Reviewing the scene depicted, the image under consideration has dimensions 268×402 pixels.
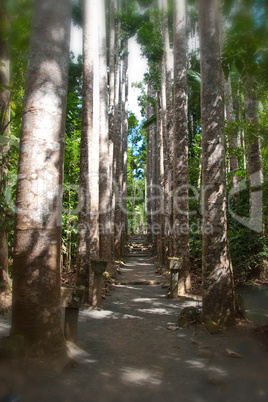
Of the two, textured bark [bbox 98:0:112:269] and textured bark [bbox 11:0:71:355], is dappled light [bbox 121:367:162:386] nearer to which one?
textured bark [bbox 11:0:71:355]

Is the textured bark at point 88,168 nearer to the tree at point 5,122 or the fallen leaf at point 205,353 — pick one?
the tree at point 5,122

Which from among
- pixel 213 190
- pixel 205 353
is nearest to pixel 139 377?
pixel 205 353

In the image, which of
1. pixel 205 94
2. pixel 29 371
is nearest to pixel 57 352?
pixel 29 371

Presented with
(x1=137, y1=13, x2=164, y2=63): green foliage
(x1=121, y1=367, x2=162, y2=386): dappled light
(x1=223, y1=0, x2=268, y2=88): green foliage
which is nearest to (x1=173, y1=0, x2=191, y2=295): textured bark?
(x1=121, y1=367, x2=162, y2=386): dappled light

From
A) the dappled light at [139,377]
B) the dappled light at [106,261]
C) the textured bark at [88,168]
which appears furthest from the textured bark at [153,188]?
the dappled light at [139,377]

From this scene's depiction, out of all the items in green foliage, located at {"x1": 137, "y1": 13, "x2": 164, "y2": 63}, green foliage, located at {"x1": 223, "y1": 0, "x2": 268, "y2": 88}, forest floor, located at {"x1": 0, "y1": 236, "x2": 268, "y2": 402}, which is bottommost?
forest floor, located at {"x1": 0, "y1": 236, "x2": 268, "y2": 402}

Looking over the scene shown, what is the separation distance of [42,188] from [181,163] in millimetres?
6339

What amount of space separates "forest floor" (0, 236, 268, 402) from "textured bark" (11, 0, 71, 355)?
0.47 metres

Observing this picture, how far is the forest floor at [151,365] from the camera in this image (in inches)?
123

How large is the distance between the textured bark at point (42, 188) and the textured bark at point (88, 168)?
164 inches

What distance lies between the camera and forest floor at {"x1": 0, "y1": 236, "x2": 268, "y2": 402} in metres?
3.12

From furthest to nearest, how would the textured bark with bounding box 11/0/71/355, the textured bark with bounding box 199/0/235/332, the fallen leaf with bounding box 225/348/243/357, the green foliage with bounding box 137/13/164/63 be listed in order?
1. the green foliage with bounding box 137/13/164/63
2. the textured bark with bounding box 199/0/235/332
3. the fallen leaf with bounding box 225/348/243/357
4. the textured bark with bounding box 11/0/71/355

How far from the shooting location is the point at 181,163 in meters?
9.36

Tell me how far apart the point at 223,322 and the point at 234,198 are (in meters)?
6.84
